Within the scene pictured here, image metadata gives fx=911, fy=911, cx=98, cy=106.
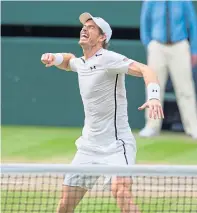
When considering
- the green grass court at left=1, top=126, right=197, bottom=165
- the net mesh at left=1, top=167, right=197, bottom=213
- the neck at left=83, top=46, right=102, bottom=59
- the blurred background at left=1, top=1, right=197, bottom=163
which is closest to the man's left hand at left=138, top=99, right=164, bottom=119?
the neck at left=83, top=46, right=102, bottom=59

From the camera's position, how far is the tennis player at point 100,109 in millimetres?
6891

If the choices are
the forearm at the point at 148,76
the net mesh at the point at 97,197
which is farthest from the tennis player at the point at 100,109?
the net mesh at the point at 97,197

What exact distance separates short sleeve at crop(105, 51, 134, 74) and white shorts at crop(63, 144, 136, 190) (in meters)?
0.58

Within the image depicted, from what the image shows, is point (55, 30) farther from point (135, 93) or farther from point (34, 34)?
point (135, 93)

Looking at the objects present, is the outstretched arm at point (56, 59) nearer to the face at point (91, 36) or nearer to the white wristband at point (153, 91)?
the face at point (91, 36)

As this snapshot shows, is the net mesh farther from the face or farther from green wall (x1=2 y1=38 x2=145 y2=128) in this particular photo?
green wall (x1=2 y1=38 x2=145 y2=128)

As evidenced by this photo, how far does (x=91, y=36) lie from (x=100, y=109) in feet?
1.88

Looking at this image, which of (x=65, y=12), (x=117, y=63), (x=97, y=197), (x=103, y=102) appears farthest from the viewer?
(x=65, y=12)

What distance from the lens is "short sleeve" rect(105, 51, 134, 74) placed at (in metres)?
6.84

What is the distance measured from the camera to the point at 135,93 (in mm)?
14086

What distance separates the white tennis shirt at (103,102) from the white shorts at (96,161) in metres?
0.05

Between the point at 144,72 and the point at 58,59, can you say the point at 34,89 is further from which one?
the point at 144,72

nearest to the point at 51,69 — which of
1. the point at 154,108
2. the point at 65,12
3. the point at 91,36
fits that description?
the point at 65,12

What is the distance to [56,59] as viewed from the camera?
23.7 ft
